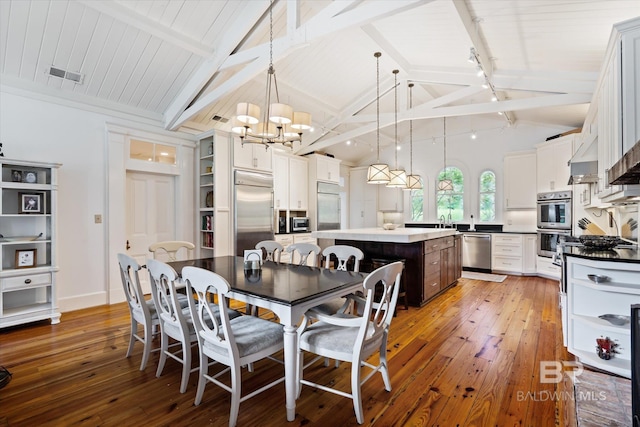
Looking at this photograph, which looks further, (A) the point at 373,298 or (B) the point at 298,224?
(B) the point at 298,224

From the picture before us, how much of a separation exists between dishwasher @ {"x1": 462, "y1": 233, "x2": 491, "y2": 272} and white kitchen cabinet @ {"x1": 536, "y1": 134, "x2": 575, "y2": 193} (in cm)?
140

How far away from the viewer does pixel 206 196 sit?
5.41 m

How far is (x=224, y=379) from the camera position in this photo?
7.81ft

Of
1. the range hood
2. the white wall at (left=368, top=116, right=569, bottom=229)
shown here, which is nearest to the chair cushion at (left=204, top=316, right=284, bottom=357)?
the range hood

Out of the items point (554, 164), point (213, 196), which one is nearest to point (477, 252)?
point (554, 164)

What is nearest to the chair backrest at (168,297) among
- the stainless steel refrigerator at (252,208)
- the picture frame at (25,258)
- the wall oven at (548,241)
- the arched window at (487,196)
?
the picture frame at (25,258)

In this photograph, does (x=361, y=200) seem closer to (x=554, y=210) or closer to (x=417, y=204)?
(x=417, y=204)

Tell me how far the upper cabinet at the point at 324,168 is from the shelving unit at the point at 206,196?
2618 millimetres

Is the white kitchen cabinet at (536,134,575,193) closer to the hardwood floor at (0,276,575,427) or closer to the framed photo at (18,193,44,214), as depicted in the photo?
the hardwood floor at (0,276,575,427)

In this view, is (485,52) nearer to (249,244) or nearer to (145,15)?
(145,15)

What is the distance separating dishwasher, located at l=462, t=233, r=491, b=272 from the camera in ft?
22.0

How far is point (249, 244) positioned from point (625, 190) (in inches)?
191

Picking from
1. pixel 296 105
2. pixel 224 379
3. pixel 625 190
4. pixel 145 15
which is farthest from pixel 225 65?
pixel 625 190

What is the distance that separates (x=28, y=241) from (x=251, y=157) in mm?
3220
